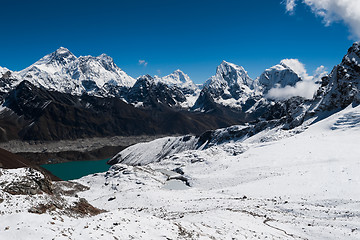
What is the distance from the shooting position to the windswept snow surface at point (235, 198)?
18609 millimetres

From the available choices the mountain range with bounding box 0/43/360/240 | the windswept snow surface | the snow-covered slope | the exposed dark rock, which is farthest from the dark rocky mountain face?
the exposed dark rock

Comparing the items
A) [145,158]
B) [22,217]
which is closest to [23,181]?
[22,217]

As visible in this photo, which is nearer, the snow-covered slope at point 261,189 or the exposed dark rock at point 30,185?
the exposed dark rock at point 30,185

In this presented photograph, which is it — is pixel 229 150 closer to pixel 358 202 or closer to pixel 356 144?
pixel 356 144

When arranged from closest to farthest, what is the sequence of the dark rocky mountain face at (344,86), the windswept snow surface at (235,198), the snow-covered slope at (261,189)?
1. the windswept snow surface at (235,198)
2. the snow-covered slope at (261,189)
3. the dark rocky mountain face at (344,86)

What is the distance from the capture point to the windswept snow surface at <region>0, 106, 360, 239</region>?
1861cm

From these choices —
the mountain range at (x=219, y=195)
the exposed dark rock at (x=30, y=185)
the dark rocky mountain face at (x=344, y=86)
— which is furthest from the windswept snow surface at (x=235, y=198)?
the dark rocky mountain face at (x=344, y=86)

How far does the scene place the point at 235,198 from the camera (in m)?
41.1

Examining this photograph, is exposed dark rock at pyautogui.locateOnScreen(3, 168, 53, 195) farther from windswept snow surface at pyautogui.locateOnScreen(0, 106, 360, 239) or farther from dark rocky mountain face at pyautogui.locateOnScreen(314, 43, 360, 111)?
dark rocky mountain face at pyautogui.locateOnScreen(314, 43, 360, 111)

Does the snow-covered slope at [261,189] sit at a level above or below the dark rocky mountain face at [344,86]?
below

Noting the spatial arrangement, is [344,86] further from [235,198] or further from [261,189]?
[235,198]

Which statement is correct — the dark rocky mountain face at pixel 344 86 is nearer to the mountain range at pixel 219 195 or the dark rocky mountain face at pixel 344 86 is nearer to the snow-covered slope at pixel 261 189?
the mountain range at pixel 219 195

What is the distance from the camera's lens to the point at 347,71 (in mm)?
105938

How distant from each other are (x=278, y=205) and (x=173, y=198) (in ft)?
59.0
